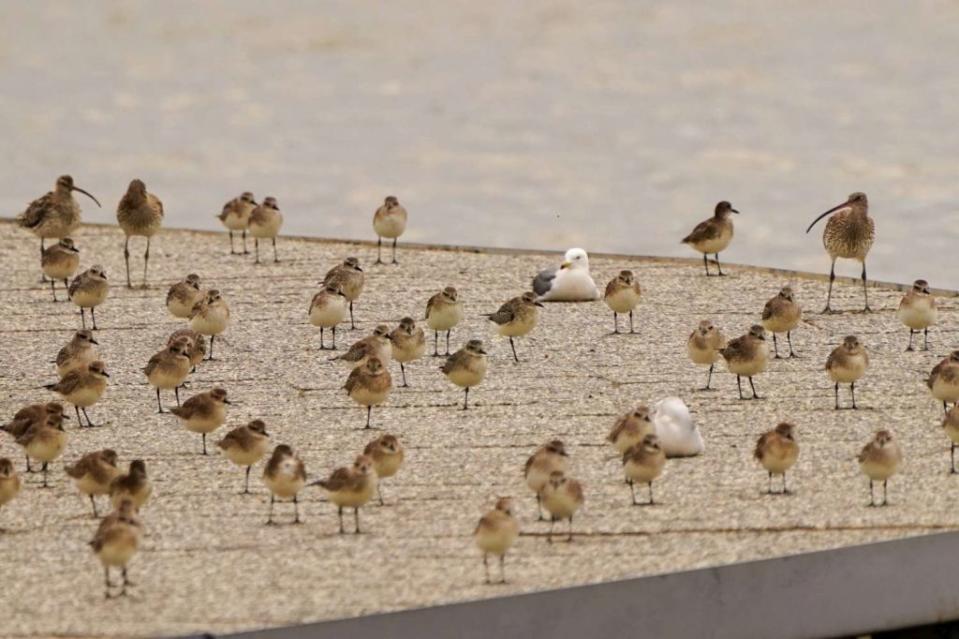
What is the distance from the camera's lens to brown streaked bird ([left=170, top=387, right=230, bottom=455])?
11766 millimetres

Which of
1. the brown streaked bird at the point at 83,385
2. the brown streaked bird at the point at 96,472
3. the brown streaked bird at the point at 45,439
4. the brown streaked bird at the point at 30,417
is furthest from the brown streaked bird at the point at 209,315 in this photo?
the brown streaked bird at the point at 96,472

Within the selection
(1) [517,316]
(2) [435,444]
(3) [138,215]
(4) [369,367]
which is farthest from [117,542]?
(3) [138,215]

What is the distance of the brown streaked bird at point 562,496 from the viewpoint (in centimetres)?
1025

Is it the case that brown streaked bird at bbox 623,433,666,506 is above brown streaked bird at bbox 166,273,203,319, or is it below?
below

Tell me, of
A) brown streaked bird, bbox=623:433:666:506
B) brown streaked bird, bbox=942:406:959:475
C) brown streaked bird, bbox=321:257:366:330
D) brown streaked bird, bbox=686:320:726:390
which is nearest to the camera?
brown streaked bird, bbox=623:433:666:506

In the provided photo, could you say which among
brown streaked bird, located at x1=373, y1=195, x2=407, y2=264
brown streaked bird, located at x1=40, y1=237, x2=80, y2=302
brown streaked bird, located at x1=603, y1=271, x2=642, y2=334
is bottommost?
brown streaked bird, located at x1=603, y1=271, x2=642, y2=334

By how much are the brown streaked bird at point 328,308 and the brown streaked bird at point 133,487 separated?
139 inches

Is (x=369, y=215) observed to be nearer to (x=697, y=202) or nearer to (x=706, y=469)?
(x=697, y=202)

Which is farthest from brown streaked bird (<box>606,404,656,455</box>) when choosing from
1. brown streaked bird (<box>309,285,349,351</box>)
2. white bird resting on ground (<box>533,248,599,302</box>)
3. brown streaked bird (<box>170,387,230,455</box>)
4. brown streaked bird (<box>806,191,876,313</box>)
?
brown streaked bird (<box>806,191,876,313</box>)

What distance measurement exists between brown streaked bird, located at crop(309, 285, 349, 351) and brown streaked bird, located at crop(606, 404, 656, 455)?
2988mm

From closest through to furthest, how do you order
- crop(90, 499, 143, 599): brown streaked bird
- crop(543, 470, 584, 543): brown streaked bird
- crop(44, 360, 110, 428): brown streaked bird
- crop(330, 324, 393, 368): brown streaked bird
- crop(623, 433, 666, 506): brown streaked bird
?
crop(90, 499, 143, 599): brown streaked bird → crop(543, 470, 584, 543): brown streaked bird → crop(623, 433, 666, 506): brown streaked bird → crop(44, 360, 110, 428): brown streaked bird → crop(330, 324, 393, 368): brown streaked bird

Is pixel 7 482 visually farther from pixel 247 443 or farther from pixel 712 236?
pixel 712 236

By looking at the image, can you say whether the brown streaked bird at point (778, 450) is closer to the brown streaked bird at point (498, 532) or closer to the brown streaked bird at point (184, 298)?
the brown streaked bird at point (498, 532)

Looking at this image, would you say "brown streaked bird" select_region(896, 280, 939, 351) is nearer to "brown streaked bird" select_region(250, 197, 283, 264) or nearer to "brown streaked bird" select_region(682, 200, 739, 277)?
"brown streaked bird" select_region(682, 200, 739, 277)
